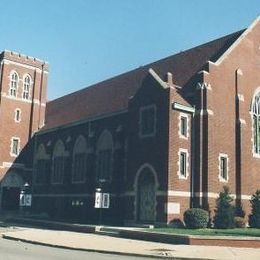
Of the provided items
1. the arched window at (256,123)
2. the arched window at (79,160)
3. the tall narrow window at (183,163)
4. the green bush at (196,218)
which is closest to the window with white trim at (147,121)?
the tall narrow window at (183,163)

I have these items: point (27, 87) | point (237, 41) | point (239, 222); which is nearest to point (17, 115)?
point (27, 87)

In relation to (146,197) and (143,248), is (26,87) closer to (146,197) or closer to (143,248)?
(146,197)

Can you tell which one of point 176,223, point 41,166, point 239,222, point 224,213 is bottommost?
point 176,223

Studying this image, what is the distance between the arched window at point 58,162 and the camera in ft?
150

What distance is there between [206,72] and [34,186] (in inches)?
945

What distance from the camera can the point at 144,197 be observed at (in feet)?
109

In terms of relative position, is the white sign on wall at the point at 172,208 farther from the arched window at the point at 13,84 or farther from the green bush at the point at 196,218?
the arched window at the point at 13,84

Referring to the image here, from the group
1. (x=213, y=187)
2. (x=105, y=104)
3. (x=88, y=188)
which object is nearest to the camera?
(x=213, y=187)

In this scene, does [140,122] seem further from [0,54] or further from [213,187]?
[0,54]

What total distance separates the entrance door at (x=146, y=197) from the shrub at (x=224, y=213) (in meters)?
4.20

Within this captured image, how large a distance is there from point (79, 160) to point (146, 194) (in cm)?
1208

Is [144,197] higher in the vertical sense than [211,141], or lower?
lower

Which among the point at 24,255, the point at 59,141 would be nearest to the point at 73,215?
the point at 59,141

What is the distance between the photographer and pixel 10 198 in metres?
49.4
